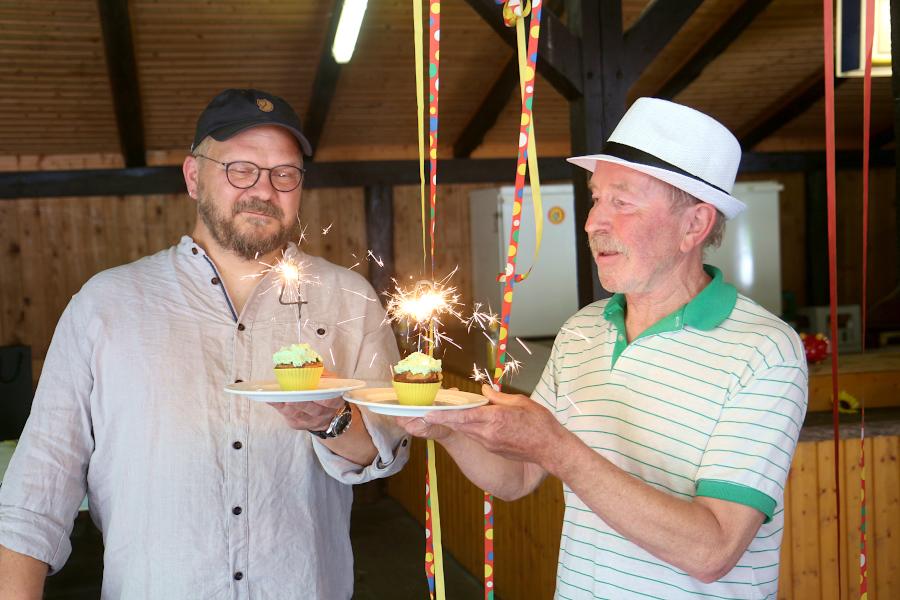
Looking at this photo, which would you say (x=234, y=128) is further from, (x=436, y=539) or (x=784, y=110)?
(x=784, y=110)

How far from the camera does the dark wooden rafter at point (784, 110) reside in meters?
8.17

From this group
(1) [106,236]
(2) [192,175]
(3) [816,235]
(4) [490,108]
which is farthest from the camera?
(3) [816,235]

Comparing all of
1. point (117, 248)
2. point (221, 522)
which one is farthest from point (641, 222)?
point (117, 248)

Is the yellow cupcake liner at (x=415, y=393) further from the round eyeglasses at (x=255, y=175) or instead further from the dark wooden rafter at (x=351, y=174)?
the dark wooden rafter at (x=351, y=174)

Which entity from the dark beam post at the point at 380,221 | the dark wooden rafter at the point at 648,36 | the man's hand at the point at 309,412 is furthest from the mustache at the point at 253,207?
the dark beam post at the point at 380,221

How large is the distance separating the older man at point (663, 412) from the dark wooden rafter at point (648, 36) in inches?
105

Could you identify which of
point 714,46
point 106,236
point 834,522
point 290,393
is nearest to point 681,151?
point 290,393

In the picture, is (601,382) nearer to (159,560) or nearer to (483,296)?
(159,560)

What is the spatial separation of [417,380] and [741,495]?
592 millimetres

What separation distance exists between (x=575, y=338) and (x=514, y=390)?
237 cm

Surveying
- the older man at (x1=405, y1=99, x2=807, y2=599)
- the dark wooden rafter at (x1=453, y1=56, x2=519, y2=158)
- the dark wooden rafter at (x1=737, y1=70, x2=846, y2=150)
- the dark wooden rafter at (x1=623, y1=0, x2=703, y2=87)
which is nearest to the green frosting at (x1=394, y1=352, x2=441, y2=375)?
the older man at (x1=405, y1=99, x2=807, y2=599)

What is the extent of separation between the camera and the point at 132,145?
24.5 feet

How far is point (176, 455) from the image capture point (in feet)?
5.68

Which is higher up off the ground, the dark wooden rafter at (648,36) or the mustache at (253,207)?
the dark wooden rafter at (648,36)
